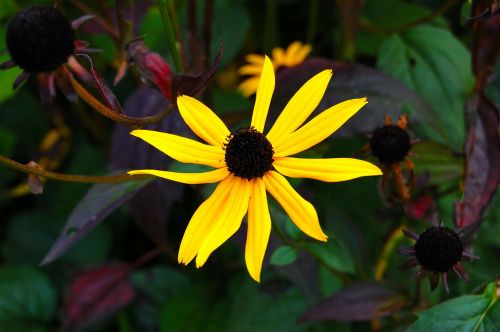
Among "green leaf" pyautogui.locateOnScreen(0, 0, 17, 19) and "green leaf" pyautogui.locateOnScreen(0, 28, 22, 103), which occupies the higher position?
"green leaf" pyautogui.locateOnScreen(0, 0, 17, 19)

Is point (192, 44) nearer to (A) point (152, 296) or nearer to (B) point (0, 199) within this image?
(A) point (152, 296)

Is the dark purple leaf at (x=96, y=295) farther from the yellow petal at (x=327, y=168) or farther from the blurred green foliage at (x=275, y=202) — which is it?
the yellow petal at (x=327, y=168)

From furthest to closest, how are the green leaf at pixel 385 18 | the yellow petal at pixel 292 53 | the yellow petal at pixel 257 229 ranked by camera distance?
the yellow petal at pixel 292 53, the green leaf at pixel 385 18, the yellow petal at pixel 257 229

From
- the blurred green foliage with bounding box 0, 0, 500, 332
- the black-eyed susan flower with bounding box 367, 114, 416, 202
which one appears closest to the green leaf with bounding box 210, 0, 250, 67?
the blurred green foliage with bounding box 0, 0, 500, 332

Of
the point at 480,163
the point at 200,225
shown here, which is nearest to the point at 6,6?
the point at 200,225

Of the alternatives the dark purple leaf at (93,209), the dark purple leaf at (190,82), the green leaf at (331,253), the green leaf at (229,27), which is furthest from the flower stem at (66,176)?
the green leaf at (229,27)

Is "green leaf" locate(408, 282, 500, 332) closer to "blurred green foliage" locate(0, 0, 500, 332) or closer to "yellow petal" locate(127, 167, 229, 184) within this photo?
"blurred green foliage" locate(0, 0, 500, 332)
